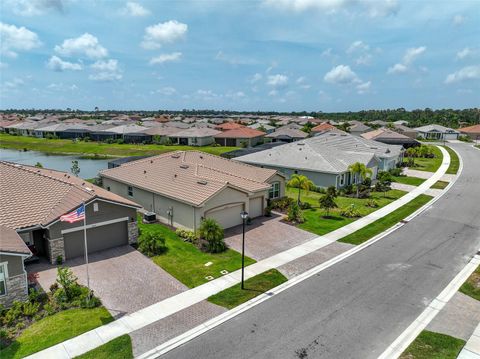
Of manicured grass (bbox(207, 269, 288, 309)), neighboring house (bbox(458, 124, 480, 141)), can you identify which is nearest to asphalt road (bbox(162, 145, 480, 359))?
manicured grass (bbox(207, 269, 288, 309))

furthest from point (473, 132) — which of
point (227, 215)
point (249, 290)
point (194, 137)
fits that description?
point (249, 290)

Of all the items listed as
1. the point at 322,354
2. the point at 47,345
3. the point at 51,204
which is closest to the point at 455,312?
the point at 322,354

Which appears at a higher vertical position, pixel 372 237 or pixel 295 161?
pixel 295 161

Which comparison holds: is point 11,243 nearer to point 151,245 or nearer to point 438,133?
point 151,245

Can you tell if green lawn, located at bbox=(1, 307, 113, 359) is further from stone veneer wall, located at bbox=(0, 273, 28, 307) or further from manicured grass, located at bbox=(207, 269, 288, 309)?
manicured grass, located at bbox=(207, 269, 288, 309)

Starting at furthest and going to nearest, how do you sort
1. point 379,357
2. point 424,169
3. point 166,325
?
point 424,169, point 166,325, point 379,357

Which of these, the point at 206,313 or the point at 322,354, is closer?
the point at 322,354

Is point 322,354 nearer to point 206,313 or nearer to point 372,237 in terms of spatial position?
point 206,313

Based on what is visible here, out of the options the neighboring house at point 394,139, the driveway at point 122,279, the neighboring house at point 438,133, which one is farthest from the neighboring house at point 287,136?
the driveway at point 122,279
